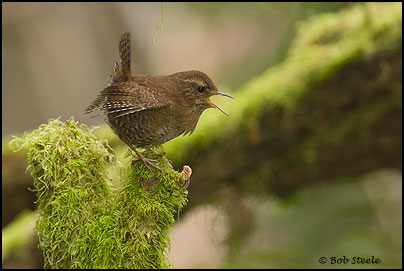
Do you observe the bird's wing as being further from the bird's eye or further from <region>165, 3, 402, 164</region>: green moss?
<region>165, 3, 402, 164</region>: green moss

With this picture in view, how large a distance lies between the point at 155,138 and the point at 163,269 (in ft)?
2.99

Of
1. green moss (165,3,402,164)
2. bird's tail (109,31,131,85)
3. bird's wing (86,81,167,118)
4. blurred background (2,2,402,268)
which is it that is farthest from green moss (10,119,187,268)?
green moss (165,3,402,164)

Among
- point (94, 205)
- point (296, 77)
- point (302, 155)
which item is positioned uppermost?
point (296, 77)

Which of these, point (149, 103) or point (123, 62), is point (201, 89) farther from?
point (123, 62)

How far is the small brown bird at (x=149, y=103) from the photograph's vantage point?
122 inches

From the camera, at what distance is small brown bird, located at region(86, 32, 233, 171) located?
3.10 metres

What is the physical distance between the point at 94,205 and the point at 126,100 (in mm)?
757

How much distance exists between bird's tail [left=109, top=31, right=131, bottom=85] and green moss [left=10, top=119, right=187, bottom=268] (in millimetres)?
727

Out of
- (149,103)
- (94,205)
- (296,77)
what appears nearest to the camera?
(94,205)

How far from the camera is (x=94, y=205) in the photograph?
266 centimetres

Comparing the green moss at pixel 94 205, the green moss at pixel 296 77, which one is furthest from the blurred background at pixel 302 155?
the green moss at pixel 94 205

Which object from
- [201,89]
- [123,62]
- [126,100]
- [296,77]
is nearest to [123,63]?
[123,62]

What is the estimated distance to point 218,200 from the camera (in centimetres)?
517

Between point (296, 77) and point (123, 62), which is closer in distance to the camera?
point (123, 62)
